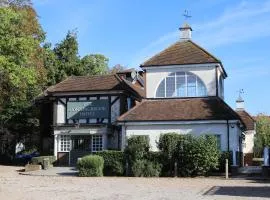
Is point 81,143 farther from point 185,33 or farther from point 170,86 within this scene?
point 185,33

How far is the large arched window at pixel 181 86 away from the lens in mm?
40062

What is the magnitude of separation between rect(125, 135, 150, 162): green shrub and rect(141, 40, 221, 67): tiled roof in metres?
8.90

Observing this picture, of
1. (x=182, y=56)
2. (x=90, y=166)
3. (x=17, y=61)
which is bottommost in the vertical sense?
(x=90, y=166)

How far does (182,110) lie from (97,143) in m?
9.09

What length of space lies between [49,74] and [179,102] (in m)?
19.7

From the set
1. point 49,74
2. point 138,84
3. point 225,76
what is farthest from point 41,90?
point 225,76

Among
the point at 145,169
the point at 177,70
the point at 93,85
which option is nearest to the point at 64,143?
the point at 93,85

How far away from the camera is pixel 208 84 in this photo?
39.7 metres

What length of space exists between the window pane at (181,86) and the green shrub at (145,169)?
29.1ft

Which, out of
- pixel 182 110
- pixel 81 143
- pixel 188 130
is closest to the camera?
pixel 188 130

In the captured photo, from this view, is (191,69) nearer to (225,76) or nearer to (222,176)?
(225,76)

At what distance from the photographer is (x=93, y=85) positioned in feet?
150

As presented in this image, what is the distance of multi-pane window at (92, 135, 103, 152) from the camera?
43656 mm

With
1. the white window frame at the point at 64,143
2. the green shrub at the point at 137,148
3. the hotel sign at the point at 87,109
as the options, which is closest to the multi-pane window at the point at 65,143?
the white window frame at the point at 64,143
